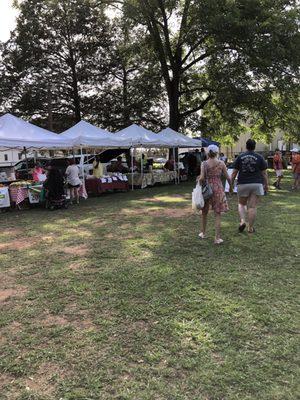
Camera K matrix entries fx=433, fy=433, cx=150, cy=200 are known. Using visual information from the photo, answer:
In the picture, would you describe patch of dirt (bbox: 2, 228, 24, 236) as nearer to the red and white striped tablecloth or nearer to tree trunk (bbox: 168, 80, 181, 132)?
the red and white striped tablecloth

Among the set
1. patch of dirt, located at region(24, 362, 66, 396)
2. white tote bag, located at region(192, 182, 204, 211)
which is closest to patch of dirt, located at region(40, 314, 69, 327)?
patch of dirt, located at region(24, 362, 66, 396)

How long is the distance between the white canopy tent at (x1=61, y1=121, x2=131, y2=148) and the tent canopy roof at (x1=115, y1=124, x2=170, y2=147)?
58 cm

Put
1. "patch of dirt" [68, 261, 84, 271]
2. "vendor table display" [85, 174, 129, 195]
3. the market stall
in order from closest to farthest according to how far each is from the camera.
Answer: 1. "patch of dirt" [68, 261, 84, 271]
2. the market stall
3. "vendor table display" [85, 174, 129, 195]

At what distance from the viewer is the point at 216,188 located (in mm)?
7293

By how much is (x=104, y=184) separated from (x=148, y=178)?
3.34 metres

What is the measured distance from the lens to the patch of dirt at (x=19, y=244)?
7621mm

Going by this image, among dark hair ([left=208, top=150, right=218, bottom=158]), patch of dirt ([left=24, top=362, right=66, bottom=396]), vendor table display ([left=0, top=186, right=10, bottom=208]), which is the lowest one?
patch of dirt ([left=24, top=362, right=66, bottom=396])

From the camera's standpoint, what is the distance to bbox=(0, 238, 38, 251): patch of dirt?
762 centimetres

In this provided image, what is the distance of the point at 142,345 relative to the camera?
12.4 feet

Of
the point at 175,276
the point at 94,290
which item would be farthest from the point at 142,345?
the point at 175,276

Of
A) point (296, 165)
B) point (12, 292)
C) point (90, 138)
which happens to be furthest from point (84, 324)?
point (296, 165)

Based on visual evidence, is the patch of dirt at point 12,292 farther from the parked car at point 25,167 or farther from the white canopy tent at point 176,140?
the white canopy tent at point 176,140

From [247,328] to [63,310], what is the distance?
1920 millimetres

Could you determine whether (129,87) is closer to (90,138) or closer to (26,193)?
(90,138)
